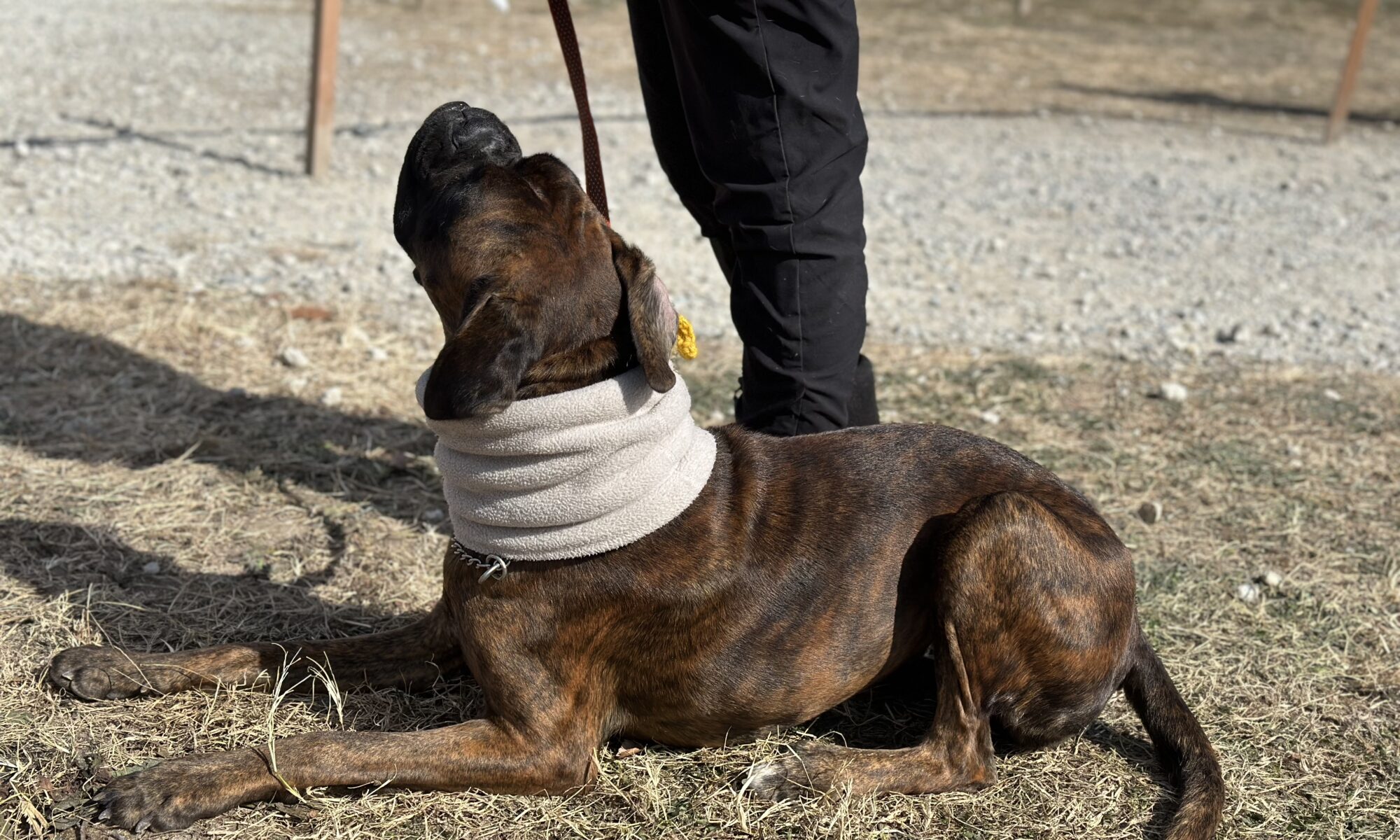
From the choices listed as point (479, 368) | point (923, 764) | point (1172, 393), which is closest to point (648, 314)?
point (479, 368)

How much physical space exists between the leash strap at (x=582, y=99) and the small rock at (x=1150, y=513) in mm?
2322

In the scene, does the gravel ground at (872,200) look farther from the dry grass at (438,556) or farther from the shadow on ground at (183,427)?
the shadow on ground at (183,427)

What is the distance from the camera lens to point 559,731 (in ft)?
9.63

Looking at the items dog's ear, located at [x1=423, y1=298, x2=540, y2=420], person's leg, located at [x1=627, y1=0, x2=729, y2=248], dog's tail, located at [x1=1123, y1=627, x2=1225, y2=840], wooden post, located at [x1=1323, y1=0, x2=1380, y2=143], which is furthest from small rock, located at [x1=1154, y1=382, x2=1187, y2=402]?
wooden post, located at [x1=1323, y1=0, x2=1380, y2=143]

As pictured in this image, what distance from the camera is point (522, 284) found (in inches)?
109

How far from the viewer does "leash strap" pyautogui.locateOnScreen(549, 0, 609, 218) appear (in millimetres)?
3459

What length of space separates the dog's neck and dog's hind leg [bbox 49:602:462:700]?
19.5 inches

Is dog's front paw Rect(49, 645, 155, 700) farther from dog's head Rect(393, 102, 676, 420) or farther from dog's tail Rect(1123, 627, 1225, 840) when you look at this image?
dog's tail Rect(1123, 627, 1225, 840)

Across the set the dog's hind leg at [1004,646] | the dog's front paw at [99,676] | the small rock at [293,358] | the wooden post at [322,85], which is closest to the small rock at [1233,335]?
the dog's hind leg at [1004,646]

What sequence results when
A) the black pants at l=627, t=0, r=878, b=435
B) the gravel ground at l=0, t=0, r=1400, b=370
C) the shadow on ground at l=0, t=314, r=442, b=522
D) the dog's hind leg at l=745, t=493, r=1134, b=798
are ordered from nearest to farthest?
the dog's hind leg at l=745, t=493, r=1134, b=798, the black pants at l=627, t=0, r=878, b=435, the shadow on ground at l=0, t=314, r=442, b=522, the gravel ground at l=0, t=0, r=1400, b=370

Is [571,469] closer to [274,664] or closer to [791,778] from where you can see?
[791,778]

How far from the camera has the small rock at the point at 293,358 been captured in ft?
18.1

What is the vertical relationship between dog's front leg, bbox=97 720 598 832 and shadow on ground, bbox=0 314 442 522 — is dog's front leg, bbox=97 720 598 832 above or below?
above

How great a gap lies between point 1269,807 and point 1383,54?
1720 cm
